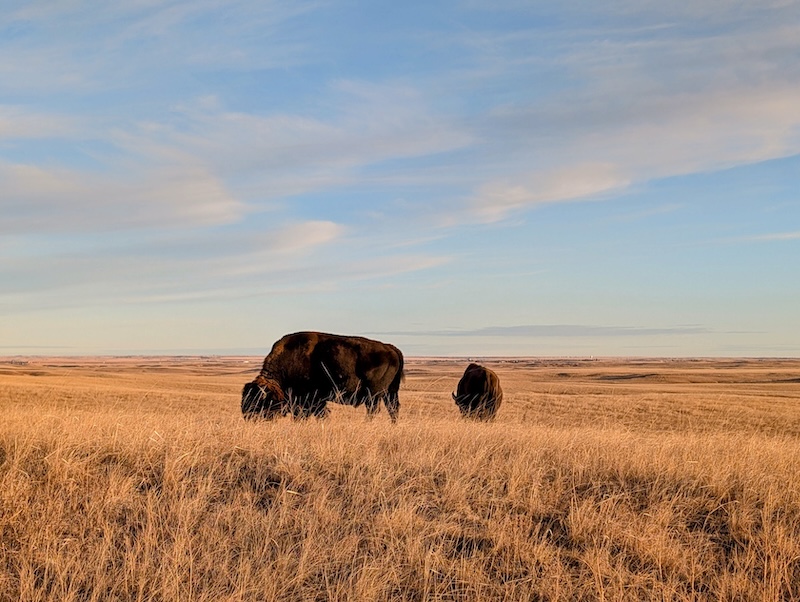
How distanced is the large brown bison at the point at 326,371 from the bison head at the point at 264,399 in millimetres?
366

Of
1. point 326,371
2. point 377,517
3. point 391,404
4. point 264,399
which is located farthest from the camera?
point 391,404

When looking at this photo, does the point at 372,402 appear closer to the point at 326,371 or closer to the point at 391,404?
the point at 391,404

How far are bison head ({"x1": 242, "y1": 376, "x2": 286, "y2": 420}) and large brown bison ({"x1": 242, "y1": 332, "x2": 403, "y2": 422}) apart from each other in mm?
366

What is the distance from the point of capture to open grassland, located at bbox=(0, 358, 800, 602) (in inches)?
189

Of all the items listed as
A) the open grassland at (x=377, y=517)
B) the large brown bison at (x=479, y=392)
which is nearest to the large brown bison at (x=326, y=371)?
the large brown bison at (x=479, y=392)

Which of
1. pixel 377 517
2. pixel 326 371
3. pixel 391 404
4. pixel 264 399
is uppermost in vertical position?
pixel 326 371

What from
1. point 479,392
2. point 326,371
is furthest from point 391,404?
point 479,392

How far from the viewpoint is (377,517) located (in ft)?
18.3

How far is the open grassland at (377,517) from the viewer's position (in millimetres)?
4801

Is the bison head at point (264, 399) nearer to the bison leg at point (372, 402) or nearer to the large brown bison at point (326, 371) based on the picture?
the large brown bison at point (326, 371)

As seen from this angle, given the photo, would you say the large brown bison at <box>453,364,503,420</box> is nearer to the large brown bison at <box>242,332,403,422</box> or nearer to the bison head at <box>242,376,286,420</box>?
the large brown bison at <box>242,332,403,422</box>

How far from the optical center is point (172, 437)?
282 inches

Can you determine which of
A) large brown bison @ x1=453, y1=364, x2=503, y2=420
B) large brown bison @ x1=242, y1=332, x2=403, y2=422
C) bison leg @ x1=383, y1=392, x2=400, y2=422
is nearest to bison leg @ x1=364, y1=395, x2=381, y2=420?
large brown bison @ x1=242, y1=332, x2=403, y2=422

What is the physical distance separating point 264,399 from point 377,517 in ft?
28.8
